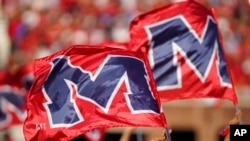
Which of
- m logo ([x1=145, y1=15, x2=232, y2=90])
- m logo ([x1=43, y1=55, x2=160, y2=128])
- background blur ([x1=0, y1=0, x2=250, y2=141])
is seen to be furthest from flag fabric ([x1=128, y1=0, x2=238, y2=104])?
background blur ([x1=0, y1=0, x2=250, y2=141])

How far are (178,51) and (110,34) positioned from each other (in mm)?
9004

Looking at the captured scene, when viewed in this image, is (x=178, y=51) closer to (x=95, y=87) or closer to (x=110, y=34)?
(x=95, y=87)

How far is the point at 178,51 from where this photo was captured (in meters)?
13.8

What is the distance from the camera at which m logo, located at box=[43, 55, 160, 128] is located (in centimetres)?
1197

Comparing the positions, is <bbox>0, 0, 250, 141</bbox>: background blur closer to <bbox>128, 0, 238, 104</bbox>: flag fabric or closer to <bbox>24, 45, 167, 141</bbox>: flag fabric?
<bbox>128, 0, 238, 104</bbox>: flag fabric

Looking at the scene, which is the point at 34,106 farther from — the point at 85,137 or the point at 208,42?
the point at 85,137

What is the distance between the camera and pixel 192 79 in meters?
13.5

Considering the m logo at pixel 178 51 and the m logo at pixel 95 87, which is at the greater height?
the m logo at pixel 178 51

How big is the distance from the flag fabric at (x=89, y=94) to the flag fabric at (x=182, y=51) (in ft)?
4.07

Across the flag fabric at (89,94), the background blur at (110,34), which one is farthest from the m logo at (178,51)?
the background blur at (110,34)

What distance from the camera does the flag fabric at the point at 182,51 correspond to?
1352 cm

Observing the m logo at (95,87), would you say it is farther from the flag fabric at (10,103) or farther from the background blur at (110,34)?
the background blur at (110,34)

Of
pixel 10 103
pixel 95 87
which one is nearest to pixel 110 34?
pixel 10 103

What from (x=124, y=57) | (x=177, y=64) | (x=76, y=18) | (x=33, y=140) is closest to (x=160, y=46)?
(x=177, y=64)
